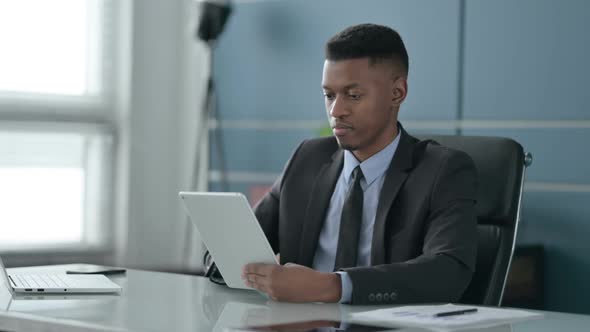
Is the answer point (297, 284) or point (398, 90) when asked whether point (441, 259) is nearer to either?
point (297, 284)

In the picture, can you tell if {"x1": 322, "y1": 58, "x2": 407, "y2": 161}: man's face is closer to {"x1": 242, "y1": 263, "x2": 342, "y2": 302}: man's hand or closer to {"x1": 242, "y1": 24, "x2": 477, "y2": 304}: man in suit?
{"x1": 242, "y1": 24, "x2": 477, "y2": 304}: man in suit

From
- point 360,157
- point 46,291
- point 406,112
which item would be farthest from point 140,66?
point 46,291

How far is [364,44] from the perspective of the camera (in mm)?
2357

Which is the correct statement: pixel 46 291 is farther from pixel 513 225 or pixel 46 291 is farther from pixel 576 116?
pixel 576 116

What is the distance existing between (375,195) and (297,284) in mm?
484

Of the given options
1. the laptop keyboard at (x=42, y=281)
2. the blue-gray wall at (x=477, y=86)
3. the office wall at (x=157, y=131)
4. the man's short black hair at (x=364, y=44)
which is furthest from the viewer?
the office wall at (x=157, y=131)

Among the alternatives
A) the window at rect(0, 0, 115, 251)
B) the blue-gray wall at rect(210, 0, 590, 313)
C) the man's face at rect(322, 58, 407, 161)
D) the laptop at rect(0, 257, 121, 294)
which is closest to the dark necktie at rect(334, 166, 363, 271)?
the man's face at rect(322, 58, 407, 161)

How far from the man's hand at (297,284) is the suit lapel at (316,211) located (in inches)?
17.4

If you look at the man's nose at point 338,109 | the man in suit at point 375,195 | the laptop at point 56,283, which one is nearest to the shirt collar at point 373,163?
the man in suit at point 375,195

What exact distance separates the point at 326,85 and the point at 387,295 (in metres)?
0.58

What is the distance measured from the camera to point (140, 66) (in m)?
4.93

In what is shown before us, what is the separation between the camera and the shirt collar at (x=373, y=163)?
2359mm

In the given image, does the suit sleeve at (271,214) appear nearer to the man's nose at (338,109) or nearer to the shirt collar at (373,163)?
the shirt collar at (373,163)

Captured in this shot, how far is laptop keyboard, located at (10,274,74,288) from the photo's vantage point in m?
2.04
